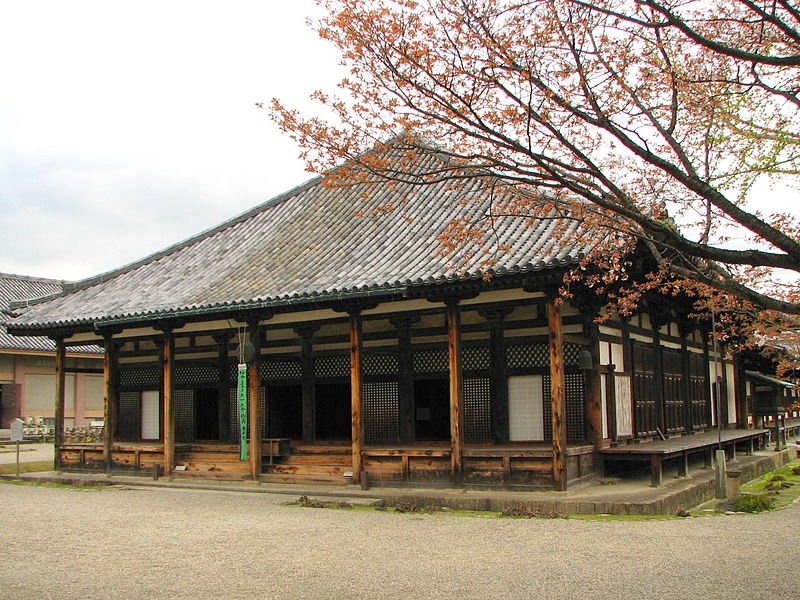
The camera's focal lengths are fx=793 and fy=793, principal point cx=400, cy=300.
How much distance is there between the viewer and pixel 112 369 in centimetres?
1773

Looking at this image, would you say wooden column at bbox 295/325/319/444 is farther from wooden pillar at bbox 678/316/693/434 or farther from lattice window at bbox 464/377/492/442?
wooden pillar at bbox 678/316/693/434

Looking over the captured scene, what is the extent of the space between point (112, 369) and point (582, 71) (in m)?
13.7

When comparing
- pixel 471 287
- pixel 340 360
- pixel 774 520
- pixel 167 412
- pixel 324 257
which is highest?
pixel 324 257

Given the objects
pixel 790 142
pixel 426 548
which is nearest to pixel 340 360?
pixel 426 548

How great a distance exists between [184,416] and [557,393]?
10.1 m

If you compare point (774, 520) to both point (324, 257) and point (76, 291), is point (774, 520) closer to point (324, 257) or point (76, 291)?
point (324, 257)

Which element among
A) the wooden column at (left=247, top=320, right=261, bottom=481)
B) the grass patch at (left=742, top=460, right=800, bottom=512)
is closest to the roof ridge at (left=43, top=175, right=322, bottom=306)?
the wooden column at (left=247, top=320, right=261, bottom=481)

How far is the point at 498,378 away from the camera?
1393 cm

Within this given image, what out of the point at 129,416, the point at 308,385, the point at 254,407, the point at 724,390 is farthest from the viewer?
the point at 724,390

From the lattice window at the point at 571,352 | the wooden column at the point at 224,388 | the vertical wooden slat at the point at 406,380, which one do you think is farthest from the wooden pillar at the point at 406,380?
the wooden column at the point at 224,388

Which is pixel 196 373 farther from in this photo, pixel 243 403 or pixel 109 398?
pixel 243 403

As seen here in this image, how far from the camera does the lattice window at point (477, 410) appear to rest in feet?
46.3

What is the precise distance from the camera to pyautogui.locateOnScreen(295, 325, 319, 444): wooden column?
16.0 meters

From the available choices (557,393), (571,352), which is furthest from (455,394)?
(571,352)
